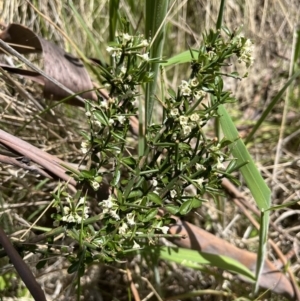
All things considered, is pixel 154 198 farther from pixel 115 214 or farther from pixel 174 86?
pixel 174 86

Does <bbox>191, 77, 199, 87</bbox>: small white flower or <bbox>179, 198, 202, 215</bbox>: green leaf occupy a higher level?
<bbox>191, 77, 199, 87</bbox>: small white flower

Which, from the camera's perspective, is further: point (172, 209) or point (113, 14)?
point (113, 14)

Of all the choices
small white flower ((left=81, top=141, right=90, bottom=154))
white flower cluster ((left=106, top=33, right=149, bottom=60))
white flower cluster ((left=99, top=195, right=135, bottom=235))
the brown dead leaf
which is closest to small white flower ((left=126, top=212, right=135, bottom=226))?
white flower cluster ((left=99, top=195, right=135, bottom=235))

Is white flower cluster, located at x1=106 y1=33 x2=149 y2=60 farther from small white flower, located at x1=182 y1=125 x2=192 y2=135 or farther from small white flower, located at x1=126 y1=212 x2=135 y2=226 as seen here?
small white flower, located at x1=126 y1=212 x2=135 y2=226

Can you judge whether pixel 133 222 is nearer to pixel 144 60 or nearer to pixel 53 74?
pixel 144 60

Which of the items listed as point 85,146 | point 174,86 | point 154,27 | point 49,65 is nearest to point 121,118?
point 85,146

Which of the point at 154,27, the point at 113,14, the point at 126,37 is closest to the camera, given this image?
the point at 126,37
